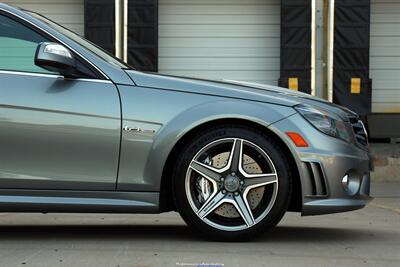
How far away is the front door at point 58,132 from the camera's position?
4.85m

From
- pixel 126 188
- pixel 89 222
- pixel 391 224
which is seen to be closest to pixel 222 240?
pixel 126 188

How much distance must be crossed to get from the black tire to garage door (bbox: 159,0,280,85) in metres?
7.80

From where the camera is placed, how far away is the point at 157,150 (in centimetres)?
488

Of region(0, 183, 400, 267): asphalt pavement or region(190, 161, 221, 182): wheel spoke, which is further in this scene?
region(190, 161, 221, 182): wheel spoke

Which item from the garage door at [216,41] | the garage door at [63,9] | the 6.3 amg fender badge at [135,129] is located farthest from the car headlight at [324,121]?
the garage door at [63,9]

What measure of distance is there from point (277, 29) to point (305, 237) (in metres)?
7.58

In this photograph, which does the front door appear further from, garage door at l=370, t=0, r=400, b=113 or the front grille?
garage door at l=370, t=0, r=400, b=113

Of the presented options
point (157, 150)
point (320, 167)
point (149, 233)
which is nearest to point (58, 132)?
point (157, 150)

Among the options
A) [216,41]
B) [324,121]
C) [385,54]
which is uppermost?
[216,41]

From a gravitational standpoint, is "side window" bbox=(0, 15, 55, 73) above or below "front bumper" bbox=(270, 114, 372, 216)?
above

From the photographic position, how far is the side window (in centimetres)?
505

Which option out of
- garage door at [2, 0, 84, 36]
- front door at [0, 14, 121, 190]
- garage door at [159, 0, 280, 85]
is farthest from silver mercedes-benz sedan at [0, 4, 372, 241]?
garage door at [2, 0, 84, 36]

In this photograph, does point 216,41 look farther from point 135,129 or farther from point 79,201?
point 79,201

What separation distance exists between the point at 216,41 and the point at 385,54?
333cm
